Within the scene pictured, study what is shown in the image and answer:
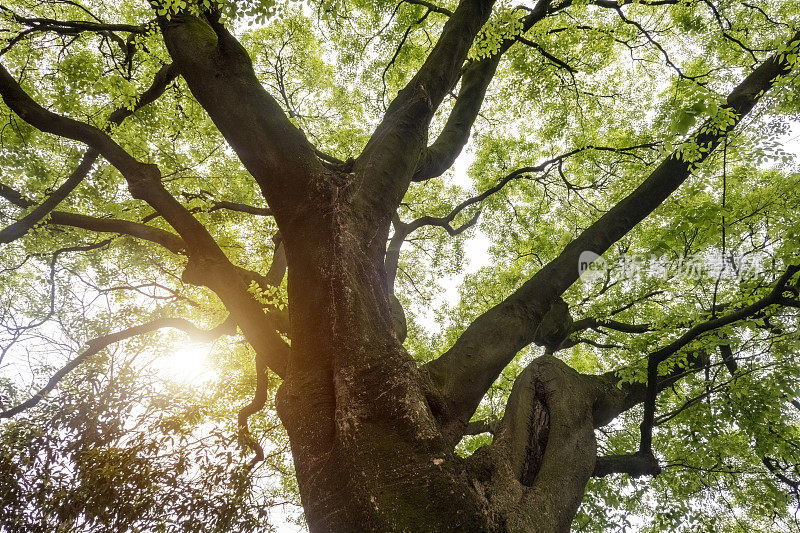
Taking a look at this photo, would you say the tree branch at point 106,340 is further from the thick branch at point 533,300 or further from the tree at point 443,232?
the thick branch at point 533,300

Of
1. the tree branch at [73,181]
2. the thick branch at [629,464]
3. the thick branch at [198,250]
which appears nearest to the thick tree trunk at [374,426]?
the thick branch at [198,250]

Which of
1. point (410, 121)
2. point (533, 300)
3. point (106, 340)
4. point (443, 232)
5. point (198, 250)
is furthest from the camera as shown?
point (443, 232)

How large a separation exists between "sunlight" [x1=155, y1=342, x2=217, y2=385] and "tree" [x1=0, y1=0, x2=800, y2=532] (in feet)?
2.71

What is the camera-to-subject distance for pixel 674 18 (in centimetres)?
710

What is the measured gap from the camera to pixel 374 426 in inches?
80.0

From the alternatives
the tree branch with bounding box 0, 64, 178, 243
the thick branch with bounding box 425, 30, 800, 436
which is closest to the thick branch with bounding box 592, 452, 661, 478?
the thick branch with bounding box 425, 30, 800, 436

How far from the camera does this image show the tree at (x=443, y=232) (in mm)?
2373

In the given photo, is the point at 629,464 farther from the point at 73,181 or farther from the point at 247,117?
the point at 73,181

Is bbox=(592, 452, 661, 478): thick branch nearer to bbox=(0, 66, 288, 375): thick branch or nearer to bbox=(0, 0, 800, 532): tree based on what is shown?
bbox=(0, 0, 800, 532): tree

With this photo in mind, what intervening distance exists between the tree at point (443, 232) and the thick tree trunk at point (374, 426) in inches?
0.6

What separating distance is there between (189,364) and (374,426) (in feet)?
20.5

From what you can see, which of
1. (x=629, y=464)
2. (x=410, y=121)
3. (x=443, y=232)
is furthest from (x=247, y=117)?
(x=443, y=232)

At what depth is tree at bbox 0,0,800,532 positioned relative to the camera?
2.37 meters

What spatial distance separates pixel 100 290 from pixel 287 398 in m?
7.04
